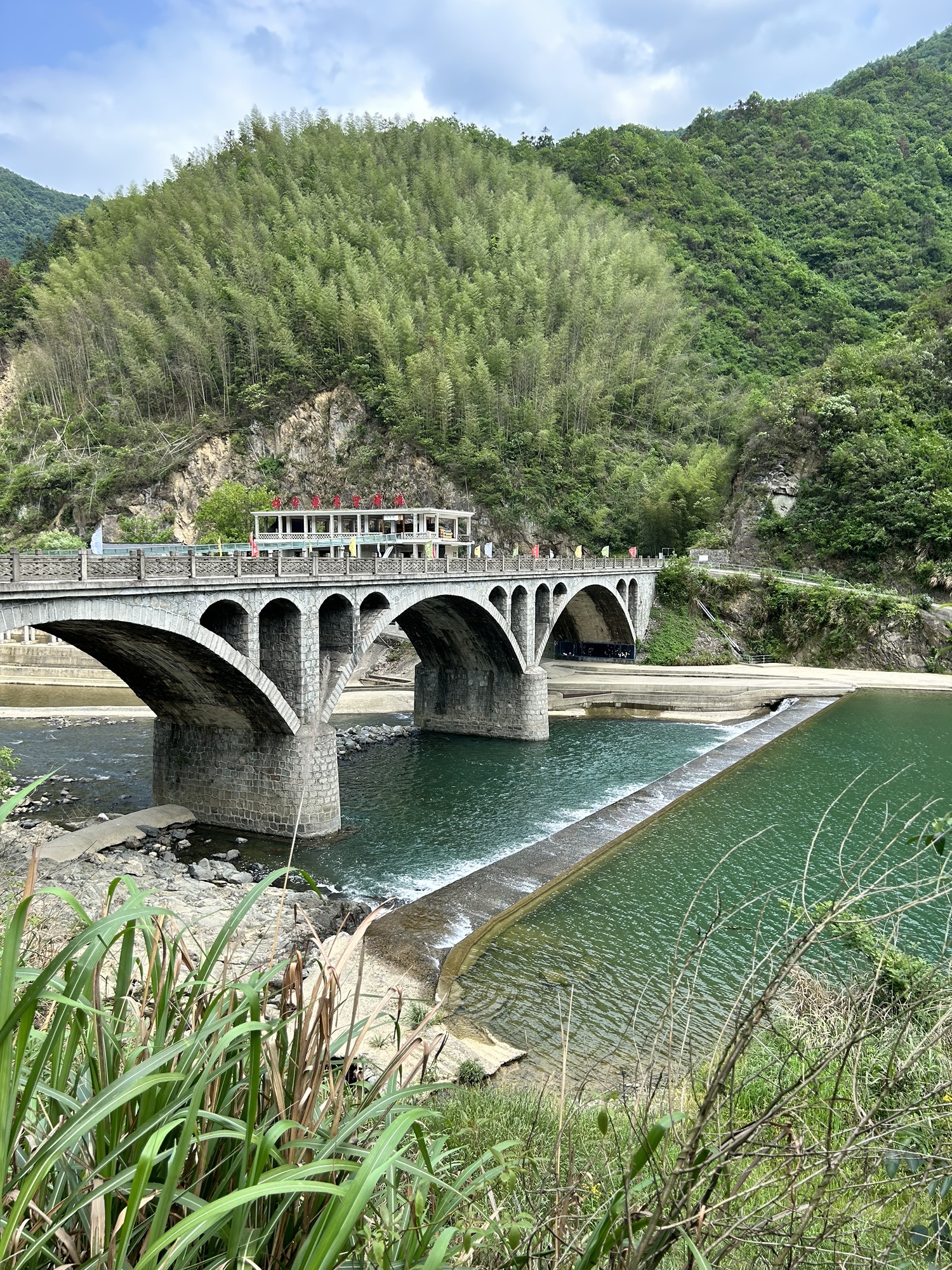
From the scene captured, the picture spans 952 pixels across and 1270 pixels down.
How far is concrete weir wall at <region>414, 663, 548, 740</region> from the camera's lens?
3972cm

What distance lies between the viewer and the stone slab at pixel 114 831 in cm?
2216

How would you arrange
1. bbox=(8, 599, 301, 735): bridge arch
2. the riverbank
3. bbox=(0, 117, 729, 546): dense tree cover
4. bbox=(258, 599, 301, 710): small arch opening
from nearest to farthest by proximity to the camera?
the riverbank → bbox=(8, 599, 301, 735): bridge arch → bbox=(258, 599, 301, 710): small arch opening → bbox=(0, 117, 729, 546): dense tree cover

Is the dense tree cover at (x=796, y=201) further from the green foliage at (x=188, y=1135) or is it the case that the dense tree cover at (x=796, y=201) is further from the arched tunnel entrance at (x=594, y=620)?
the green foliage at (x=188, y=1135)

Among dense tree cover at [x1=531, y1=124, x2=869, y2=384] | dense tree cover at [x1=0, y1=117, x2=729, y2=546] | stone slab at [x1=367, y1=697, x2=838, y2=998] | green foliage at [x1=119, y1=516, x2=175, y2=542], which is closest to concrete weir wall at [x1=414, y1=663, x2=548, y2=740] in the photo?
stone slab at [x1=367, y1=697, x2=838, y2=998]

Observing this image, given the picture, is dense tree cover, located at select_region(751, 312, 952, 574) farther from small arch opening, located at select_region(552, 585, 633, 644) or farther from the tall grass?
the tall grass

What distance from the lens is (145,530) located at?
68.9m

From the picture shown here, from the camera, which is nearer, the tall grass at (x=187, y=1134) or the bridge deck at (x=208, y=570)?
the tall grass at (x=187, y=1134)

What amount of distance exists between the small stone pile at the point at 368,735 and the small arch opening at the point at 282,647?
1064 centimetres

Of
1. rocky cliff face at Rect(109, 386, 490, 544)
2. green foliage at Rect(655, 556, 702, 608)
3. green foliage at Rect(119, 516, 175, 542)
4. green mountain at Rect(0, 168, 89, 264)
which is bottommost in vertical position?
green foliage at Rect(655, 556, 702, 608)

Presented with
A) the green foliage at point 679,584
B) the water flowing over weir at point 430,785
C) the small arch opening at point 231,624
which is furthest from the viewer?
the green foliage at point 679,584

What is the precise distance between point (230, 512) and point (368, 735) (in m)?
28.9

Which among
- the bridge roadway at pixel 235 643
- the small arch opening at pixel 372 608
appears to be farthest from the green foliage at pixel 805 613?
the small arch opening at pixel 372 608

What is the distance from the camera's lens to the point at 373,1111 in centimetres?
268

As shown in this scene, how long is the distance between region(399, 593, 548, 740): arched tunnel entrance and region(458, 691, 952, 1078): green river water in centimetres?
1078
